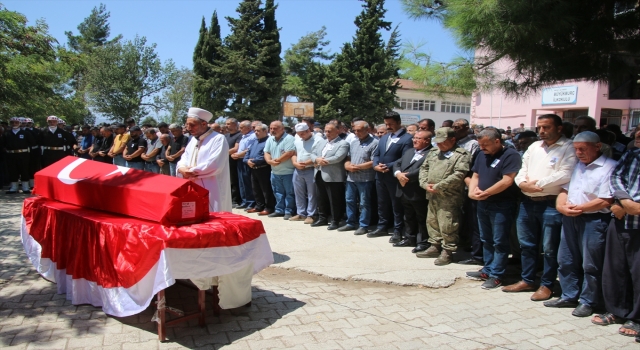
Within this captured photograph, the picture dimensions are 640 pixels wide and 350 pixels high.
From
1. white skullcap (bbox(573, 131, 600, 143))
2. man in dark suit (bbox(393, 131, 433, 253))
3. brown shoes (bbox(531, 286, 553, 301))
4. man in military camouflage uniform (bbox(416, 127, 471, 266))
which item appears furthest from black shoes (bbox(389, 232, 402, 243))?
white skullcap (bbox(573, 131, 600, 143))

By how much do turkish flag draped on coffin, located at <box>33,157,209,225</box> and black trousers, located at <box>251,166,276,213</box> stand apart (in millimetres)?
4642

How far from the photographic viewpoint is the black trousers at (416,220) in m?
7.01

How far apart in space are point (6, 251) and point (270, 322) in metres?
4.87

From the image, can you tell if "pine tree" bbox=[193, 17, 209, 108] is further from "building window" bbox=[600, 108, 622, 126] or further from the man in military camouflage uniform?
the man in military camouflage uniform

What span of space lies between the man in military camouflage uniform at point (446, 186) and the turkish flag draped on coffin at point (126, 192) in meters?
3.31

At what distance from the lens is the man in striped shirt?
420 cm

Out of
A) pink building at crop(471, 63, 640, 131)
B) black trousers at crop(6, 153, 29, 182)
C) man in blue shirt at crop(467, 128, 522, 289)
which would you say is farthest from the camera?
pink building at crop(471, 63, 640, 131)

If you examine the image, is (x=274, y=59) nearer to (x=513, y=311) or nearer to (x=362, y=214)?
(x=362, y=214)

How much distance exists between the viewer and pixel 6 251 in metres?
6.93

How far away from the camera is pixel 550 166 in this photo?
503cm

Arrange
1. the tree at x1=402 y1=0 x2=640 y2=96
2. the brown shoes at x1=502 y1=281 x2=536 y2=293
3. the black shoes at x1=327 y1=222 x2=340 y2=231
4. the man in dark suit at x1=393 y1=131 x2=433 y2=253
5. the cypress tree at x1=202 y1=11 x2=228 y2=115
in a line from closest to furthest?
the tree at x1=402 y1=0 x2=640 y2=96
the brown shoes at x1=502 y1=281 x2=536 y2=293
the man in dark suit at x1=393 y1=131 x2=433 y2=253
the black shoes at x1=327 y1=222 x2=340 y2=231
the cypress tree at x1=202 y1=11 x2=228 y2=115

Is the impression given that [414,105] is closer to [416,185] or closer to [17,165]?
[17,165]

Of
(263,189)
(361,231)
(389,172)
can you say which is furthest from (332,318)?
(263,189)

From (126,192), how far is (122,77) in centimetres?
3452
